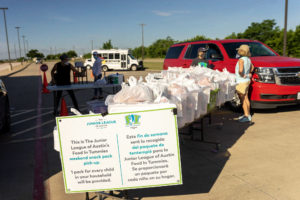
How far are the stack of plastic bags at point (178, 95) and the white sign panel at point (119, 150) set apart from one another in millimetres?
173

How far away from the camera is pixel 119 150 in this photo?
2.52 metres

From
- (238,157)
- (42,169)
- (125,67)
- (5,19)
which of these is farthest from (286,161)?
(5,19)

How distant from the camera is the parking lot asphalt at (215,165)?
3.16 m

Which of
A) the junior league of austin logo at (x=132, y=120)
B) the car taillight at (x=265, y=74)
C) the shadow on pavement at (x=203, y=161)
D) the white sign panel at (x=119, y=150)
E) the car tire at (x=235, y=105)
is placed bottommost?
the shadow on pavement at (x=203, y=161)

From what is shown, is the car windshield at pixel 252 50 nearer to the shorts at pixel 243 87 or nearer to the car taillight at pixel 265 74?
the car taillight at pixel 265 74

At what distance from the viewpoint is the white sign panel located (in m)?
2.48

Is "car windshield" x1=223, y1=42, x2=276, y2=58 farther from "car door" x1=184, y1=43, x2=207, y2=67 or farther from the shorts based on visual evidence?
the shorts

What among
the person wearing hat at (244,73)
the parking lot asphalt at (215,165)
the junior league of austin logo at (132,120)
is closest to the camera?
the junior league of austin logo at (132,120)

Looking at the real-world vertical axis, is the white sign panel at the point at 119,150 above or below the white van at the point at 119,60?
below

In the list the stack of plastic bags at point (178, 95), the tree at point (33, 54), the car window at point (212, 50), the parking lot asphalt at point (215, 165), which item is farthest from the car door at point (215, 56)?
the tree at point (33, 54)

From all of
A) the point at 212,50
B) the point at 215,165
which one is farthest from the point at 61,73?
the point at 215,165

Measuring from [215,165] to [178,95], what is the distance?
1.39 meters

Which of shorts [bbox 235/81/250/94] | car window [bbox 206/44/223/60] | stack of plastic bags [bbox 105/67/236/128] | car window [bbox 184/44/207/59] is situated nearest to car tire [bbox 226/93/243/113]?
shorts [bbox 235/81/250/94]

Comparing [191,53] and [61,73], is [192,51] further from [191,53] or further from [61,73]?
[61,73]
